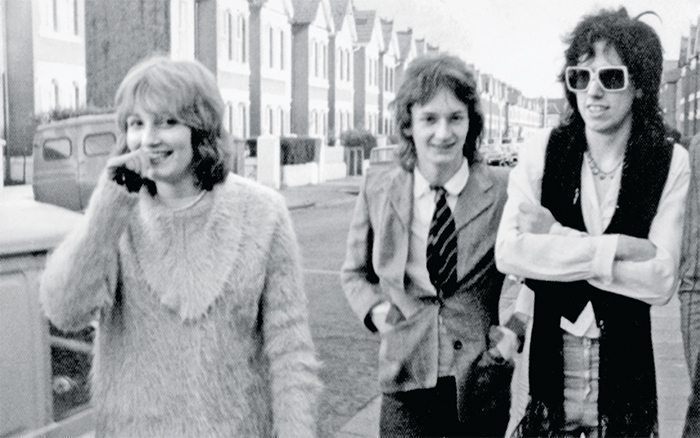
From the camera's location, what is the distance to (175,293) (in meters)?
2.14

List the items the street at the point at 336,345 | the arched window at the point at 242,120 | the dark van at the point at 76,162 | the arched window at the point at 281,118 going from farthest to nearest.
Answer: the arched window at the point at 281,118
the arched window at the point at 242,120
the dark van at the point at 76,162
the street at the point at 336,345

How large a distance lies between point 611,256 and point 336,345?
5.15 m

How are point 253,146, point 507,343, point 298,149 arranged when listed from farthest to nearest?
point 298,149 → point 253,146 → point 507,343

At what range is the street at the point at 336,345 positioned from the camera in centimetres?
554

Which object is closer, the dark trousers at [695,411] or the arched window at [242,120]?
the dark trousers at [695,411]

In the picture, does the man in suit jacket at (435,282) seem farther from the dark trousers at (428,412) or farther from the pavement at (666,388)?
the pavement at (666,388)

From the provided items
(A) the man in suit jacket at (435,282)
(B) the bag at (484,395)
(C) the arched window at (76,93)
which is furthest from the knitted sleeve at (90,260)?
(C) the arched window at (76,93)

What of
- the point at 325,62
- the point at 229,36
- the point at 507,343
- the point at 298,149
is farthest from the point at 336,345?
the point at 325,62

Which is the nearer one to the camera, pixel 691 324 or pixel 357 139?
pixel 691 324

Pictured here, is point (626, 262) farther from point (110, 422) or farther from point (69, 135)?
point (69, 135)

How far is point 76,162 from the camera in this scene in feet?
36.4

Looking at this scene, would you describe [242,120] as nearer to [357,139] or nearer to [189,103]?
[357,139]

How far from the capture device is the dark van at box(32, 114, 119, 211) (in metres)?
11.0

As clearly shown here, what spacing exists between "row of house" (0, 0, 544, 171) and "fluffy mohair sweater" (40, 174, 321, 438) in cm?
214
